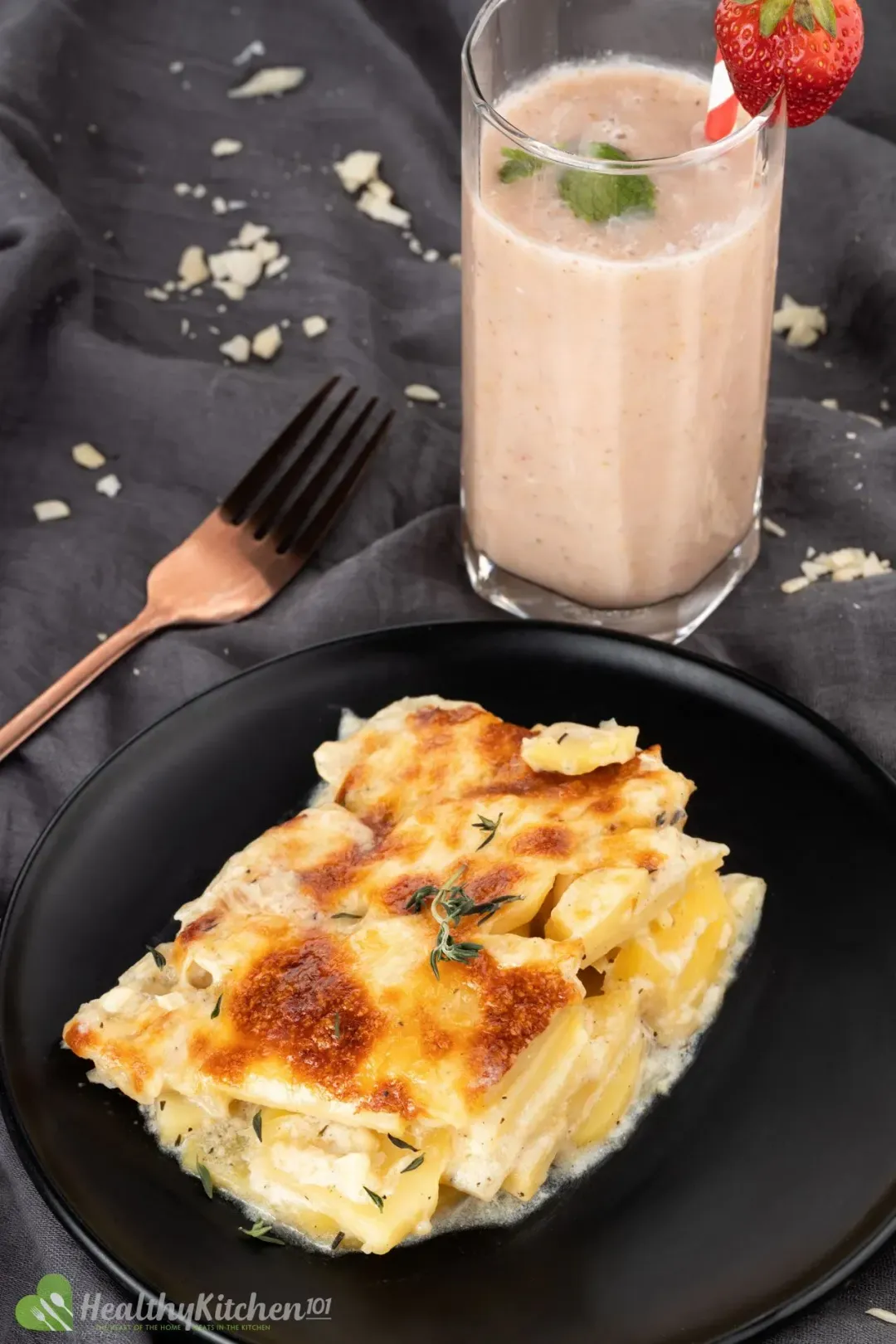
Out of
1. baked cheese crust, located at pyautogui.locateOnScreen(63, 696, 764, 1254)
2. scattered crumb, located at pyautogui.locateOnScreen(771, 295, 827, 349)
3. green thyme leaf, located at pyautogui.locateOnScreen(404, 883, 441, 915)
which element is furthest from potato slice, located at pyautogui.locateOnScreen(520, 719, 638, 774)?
scattered crumb, located at pyautogui.locateOnScreen(771, 295, 827, 349)

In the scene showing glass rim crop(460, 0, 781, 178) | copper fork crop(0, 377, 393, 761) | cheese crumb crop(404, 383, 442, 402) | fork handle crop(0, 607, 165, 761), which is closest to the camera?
glass rim crop(460, 0, 781, 178)

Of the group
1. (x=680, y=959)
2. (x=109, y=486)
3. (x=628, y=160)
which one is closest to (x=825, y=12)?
(x=628, y=160)

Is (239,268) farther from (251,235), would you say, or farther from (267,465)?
(267,465)

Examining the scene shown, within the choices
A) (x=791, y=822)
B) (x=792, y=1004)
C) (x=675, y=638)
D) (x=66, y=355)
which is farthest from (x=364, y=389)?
(x=792, y=1004)

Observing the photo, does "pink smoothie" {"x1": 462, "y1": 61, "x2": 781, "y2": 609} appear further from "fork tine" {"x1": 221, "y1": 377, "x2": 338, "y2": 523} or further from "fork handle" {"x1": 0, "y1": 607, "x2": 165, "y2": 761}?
"fork handle" {"x1": 0, "y1": 607, "x2": 165, "y2": 761}

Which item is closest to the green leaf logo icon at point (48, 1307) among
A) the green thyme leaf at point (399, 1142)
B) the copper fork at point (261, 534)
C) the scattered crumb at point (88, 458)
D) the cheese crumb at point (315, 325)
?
the green thyme leaf at point (399, 1142)

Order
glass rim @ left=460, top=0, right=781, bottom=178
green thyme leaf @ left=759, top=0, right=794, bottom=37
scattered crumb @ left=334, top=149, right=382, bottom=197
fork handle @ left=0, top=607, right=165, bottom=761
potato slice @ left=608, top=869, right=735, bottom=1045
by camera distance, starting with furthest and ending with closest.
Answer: scattered crumb @ left=334, top=149, right=382, bottom=197 → fork handle @ left=0, top=607, right=165, bottom=761 → glass rim @ left=460, top=0, right=781, bottom=178 → green thyme leaf @ left=759, top=0, right=794, bottom=37 → potato slice @ left=608, top=869, right=735, bottom=1045

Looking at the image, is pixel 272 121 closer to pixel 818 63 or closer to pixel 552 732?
pixel 818 63
